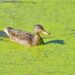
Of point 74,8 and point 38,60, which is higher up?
point 38,60

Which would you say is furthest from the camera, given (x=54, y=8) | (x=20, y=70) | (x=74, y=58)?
(x=54, y=8)

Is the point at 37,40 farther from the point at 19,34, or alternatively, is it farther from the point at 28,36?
the point at 19,34

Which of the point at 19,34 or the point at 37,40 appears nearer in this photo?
the point at 37,40

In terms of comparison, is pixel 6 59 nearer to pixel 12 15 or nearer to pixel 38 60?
pixel 38 60

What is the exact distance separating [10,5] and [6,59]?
2157 mm

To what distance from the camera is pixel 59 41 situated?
248 inches

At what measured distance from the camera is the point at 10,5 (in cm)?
776

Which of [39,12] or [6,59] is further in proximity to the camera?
[39,12]

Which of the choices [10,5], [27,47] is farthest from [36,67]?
[10,5]

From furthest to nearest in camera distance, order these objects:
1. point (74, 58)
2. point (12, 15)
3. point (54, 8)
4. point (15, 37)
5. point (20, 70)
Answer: point (54, 8)
point (12, 15)
point (15, 37)
point (74, 58)
point (20, 70)

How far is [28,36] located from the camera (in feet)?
20.5

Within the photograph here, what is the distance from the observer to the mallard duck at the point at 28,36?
6.19 m

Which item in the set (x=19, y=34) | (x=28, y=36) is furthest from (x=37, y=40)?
(x=19, y=34)

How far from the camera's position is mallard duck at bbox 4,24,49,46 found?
619cm
